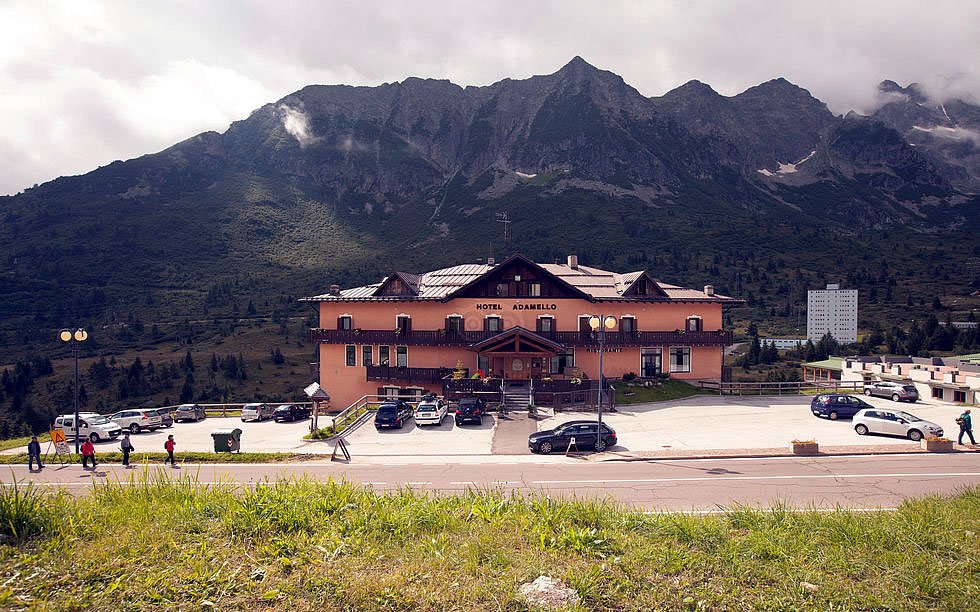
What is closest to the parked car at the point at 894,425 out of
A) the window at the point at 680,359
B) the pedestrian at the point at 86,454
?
the window at the point at 680,359

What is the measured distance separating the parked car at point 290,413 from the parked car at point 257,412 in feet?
2.22

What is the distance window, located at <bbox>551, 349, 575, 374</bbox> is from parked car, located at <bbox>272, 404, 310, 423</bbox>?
68.5 ft

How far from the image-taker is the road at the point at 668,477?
15.8 m

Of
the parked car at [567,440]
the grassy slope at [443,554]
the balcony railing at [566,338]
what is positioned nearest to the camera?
the grassy slope at [443,554]

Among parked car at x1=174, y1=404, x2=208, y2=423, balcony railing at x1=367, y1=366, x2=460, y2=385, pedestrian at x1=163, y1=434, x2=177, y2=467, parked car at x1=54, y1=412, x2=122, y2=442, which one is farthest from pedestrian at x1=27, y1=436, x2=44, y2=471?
balcony railing at x1=367, y1=366, x2=460, y2=385

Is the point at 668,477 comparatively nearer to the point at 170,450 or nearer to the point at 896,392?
the point at 170,450

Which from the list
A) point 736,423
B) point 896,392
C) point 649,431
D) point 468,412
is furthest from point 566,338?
point 896,392

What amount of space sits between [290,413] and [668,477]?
31.3m

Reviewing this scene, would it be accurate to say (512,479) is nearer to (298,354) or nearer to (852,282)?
(298,354)

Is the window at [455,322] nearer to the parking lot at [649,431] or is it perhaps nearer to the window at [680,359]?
the parking lot at [649,431]

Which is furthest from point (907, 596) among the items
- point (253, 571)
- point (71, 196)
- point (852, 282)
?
point (71, 196)

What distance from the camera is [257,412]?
1592 inches

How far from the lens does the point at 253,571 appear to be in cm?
830

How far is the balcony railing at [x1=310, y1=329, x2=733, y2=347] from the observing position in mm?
42375
